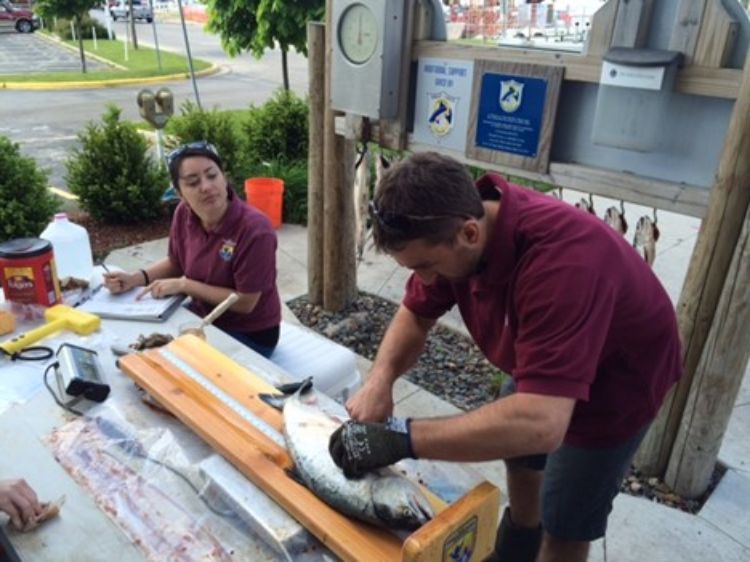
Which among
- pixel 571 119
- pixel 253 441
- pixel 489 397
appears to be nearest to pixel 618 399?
pixel 253 441

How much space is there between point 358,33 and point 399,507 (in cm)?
293

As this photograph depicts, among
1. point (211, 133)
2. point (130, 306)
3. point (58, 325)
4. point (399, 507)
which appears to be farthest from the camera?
point (211, 133)

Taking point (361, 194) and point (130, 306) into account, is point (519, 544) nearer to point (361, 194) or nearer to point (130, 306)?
point (130, 306)

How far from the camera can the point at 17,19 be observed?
101ft

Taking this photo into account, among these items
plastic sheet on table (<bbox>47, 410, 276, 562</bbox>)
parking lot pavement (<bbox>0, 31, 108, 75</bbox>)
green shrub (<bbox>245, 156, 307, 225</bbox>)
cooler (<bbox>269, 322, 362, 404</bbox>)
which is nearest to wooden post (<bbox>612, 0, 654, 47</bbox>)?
cooler (<bbox>269, 322, 362, 404</bbox>)

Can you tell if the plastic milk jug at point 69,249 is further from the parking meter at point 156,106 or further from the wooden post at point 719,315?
the parking meter at point 156,106

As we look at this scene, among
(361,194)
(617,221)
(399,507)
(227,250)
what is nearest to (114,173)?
(361,194)

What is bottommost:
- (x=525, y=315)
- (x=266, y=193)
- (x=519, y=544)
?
(x=519, y=544)

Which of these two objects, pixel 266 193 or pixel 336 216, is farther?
pixel 266 193

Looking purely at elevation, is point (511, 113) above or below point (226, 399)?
above

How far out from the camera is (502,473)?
310 centimetres

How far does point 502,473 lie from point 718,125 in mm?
1845

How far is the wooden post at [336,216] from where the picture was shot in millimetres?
4277

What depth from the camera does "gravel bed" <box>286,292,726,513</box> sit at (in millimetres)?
3023
